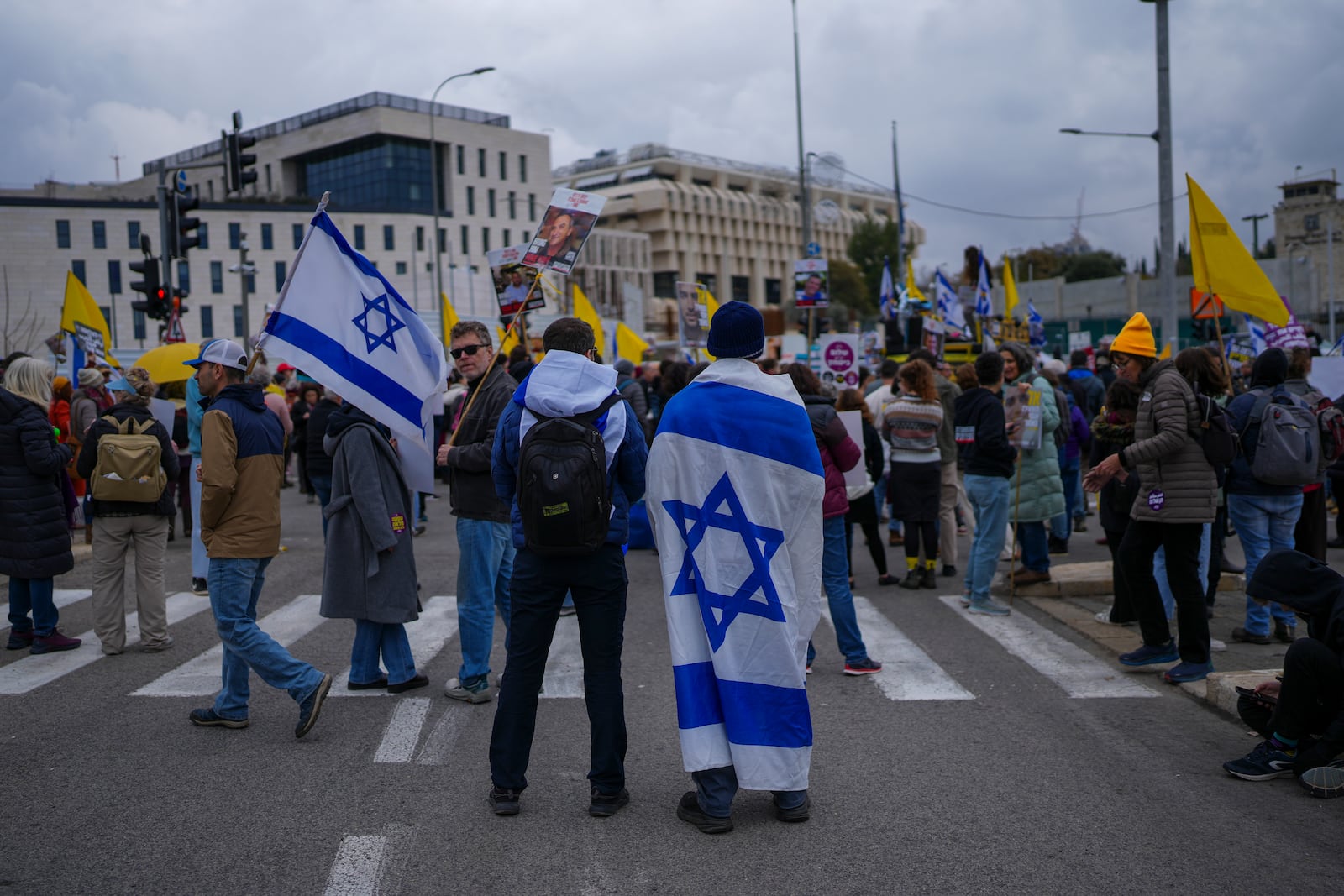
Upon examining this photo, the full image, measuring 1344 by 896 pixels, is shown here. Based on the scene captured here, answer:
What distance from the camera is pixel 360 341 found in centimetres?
643

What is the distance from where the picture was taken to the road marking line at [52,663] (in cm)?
709

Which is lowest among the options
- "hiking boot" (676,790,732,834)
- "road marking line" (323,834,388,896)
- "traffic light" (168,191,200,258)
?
"hiking boot" (676,790,732,834)

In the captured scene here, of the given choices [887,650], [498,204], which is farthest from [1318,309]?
[887,650]

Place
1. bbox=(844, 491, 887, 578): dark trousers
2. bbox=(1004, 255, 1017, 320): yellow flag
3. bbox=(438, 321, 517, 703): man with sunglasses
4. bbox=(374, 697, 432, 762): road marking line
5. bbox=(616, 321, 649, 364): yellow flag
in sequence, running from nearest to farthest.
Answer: bbox=(374, 697, 432, 762): road marking line
bbox=(438, 321, 517, 703): man with sunglasses
bbox=(844, 491, 887, 578): dark trousers
bbox=(616, 321, 649, 364): yellow flag
bbox=(1004, 255, 1017, 320): yellow flag

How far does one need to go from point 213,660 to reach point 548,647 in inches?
154

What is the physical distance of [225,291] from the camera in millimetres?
84125

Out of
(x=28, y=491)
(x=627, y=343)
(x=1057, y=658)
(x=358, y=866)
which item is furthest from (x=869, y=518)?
(x=627, y=343)

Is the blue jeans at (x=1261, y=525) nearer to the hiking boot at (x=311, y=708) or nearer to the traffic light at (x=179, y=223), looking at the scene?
the hiking boot at (x=311, y=708)

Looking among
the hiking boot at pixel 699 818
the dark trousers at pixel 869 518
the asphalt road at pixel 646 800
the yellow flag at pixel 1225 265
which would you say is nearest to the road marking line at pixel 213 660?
the asphalt road at pixel 646 800

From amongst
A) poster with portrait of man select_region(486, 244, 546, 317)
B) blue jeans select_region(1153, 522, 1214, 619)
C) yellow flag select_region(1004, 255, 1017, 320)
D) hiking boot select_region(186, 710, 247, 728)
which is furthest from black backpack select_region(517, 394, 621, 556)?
yellow flag select_region(1004, 255, 1017, 320)

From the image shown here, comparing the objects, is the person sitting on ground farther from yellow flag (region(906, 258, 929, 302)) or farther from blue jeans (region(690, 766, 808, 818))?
yellow flag (region(906, 258, 929, 302))

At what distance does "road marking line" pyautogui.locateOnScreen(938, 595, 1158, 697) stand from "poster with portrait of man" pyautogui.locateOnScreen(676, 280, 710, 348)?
11041 mm

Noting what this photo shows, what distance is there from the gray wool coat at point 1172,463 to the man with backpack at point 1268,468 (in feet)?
3.38

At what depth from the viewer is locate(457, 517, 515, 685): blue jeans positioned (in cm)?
652
